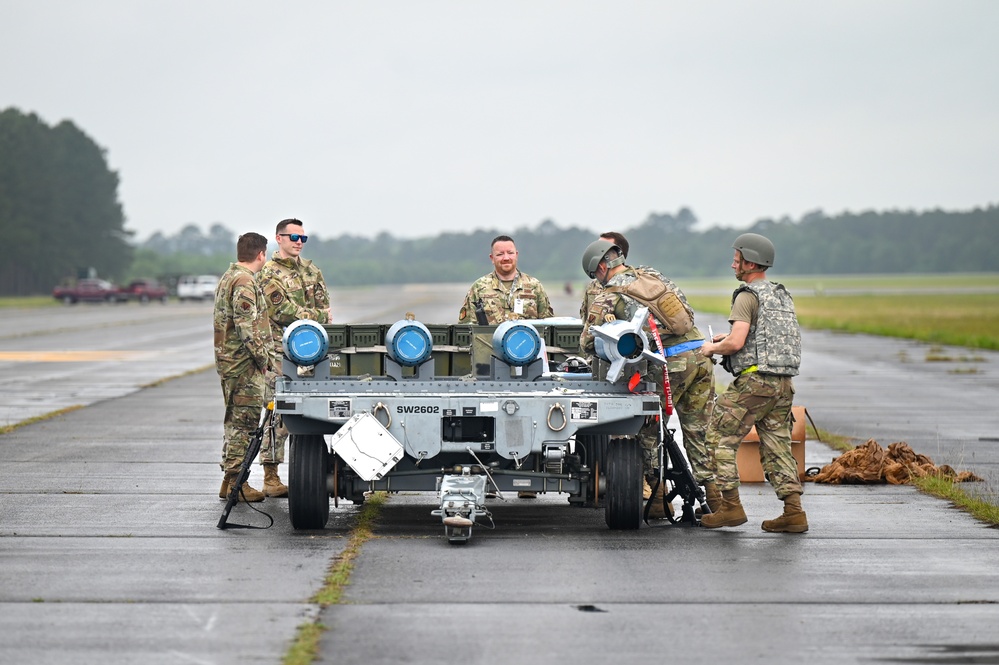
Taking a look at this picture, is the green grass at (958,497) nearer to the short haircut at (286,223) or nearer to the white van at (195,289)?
the short haircut at (286,223)

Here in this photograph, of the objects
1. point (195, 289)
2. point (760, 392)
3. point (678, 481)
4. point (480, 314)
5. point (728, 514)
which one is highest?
point (480, 314)

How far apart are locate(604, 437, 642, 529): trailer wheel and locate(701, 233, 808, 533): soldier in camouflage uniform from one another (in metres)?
0.59

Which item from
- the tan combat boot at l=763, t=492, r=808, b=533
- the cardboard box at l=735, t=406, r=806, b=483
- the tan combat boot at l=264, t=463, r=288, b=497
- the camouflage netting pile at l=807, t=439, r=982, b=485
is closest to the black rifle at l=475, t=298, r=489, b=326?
the tan combat boot at l=264, t=463, r=288, b=497

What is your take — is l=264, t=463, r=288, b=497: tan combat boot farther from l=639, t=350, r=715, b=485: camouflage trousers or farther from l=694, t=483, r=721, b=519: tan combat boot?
l=694, t=483, r=721, b=519: tan combat boot

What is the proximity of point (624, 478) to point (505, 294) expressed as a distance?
2.85 meters

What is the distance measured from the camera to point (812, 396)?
848 inches

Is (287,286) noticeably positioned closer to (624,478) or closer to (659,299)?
(659,299)

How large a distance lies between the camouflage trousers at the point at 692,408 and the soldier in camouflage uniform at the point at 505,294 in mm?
2069

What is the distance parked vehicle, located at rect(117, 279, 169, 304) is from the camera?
89750mm

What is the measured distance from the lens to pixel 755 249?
9852 millimetres

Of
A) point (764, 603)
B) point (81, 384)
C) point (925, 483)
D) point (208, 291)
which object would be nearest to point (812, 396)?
point (925, 483)

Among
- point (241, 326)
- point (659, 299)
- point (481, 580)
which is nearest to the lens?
point (481, 580)

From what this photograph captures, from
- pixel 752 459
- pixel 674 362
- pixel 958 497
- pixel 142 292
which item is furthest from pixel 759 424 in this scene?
pixel 142 292

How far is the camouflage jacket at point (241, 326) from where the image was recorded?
35.5 ft
